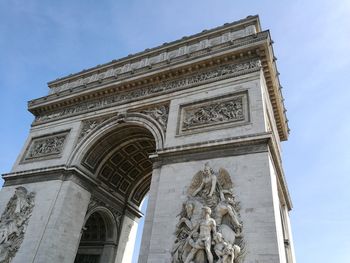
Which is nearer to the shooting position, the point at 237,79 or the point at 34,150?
the point at 237,79

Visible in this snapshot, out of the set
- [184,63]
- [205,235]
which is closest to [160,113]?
[184,63]

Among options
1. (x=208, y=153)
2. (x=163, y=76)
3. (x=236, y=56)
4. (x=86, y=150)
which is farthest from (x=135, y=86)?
(x=208, y=153)

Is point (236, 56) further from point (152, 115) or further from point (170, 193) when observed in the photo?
point (170, 193)

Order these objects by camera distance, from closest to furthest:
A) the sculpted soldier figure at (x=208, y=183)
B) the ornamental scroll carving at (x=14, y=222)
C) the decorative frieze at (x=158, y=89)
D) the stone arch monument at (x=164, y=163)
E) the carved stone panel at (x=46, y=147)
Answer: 1. the stone arch monument at (x=164, y=163)
2. the sculpted soldier figure at (x=208, y=183)
3. the ornamental scroll carving at (x=14, y=222)
4. the decorative frieze at (x=158, y=89)
5. the carved stone panel at (x=46, y=147)

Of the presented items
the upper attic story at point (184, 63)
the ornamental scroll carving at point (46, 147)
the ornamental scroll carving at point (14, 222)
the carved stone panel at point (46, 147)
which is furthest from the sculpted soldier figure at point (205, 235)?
the ornamental scroll carving at point (46, 147)

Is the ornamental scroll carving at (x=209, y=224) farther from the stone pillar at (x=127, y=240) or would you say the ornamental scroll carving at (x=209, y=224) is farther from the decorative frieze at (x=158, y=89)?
the stone pillar at (x=127, y=240)

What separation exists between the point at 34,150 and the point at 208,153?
976 cm

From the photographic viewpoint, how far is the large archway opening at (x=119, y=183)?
14602 mm

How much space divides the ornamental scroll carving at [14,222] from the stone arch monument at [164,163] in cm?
5

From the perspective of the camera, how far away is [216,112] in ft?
38.3

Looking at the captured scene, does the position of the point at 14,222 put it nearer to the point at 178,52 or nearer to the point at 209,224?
the point at 209,224

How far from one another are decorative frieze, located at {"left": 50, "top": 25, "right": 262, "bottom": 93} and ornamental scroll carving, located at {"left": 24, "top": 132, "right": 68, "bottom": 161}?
3687mm

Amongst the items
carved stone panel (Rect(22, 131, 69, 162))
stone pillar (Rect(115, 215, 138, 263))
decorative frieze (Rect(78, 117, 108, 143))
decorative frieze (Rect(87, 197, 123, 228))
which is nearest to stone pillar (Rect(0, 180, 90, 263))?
decorative frieze (Rect(87, 197, 123, 228))

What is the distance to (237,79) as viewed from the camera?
12.1 meters
